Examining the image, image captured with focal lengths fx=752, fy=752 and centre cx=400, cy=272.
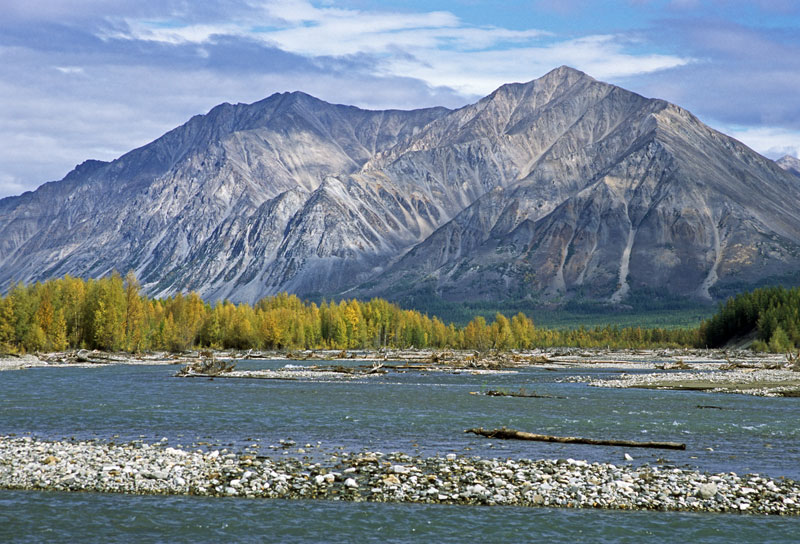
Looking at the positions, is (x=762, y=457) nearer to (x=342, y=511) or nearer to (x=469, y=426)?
(x=469, y=426)

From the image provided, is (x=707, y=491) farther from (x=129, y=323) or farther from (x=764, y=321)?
(x=764, y=321)

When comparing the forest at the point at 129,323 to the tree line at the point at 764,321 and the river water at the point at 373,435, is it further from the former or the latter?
the tree line at the point at 764,321

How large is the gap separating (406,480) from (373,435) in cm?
1237

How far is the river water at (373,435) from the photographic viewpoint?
71.7 ft

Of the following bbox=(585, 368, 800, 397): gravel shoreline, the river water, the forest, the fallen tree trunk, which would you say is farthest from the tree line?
the fallen tree trunk

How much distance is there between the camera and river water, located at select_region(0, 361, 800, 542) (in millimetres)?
21859

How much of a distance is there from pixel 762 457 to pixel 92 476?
2762 centimetres

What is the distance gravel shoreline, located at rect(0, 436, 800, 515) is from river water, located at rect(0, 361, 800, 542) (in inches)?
33.1

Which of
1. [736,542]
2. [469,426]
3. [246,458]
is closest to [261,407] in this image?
[469,426]

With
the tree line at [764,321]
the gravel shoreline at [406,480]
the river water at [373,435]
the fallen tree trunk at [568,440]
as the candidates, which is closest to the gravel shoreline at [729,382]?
the river water at [373,435]

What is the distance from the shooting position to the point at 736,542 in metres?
21.1

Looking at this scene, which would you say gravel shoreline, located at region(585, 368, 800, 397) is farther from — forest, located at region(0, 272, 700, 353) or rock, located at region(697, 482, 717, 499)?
forest, located at region(0, 272, 700, 353)

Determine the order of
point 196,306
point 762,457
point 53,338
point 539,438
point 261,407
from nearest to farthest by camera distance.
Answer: point 762,457, point 539,438, point 261,407, point 53,338, point 196,306

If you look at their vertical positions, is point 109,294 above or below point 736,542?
above
